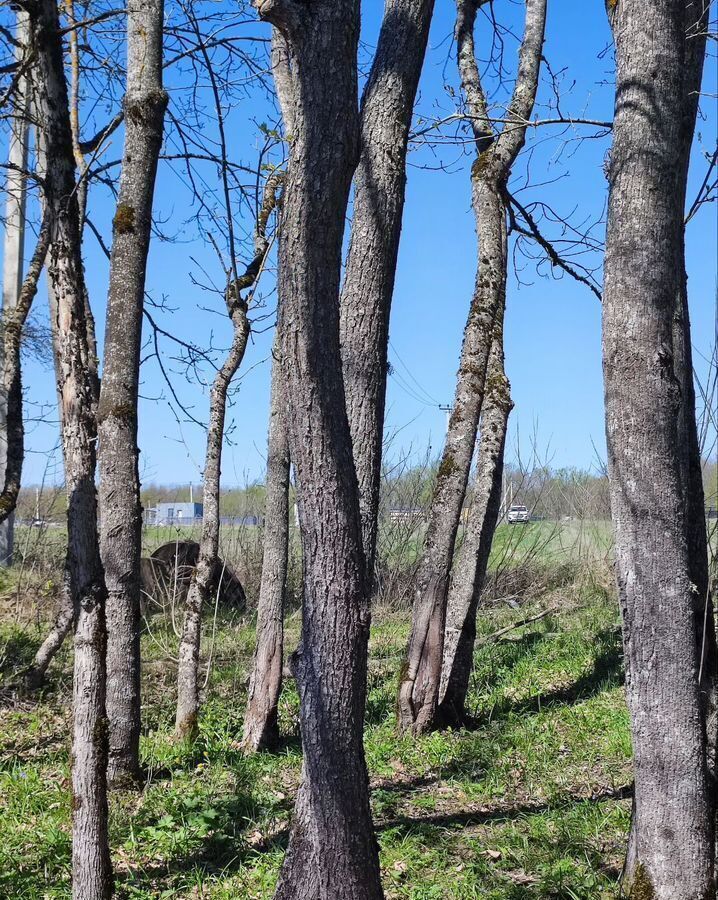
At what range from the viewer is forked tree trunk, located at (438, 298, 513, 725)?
7266 mm

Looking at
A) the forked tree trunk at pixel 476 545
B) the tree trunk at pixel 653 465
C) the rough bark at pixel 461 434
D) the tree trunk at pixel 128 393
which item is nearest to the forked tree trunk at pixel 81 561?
the tree trunk at pixel 128 393

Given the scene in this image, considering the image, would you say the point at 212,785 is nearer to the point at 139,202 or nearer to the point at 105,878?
the point at 105,878

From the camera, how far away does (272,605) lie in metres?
7.16

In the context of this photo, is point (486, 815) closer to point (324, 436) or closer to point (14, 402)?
point (324, 436)

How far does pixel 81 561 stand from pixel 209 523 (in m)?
3.18

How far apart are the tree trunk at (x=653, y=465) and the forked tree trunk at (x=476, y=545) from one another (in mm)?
3596

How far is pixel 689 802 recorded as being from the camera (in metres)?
3.53

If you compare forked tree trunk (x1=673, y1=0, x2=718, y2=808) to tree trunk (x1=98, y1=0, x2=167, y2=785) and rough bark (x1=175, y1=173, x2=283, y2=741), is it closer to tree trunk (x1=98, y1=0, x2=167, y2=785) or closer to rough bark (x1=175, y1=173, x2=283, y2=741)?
tree trunk (x1=98, y1=0, x2=167, y2=785)

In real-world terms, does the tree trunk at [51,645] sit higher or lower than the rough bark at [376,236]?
lower

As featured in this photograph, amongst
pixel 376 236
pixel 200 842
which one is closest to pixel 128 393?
pixel 376 236

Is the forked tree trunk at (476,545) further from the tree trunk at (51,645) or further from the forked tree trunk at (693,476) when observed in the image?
the tree trunk at (51,645)

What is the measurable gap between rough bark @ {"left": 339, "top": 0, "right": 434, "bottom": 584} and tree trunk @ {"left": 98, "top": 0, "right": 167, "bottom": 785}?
2.05 meters

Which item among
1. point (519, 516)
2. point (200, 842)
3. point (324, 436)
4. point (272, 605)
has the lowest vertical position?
point (200, 842)

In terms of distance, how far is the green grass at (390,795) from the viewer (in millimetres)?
4570
